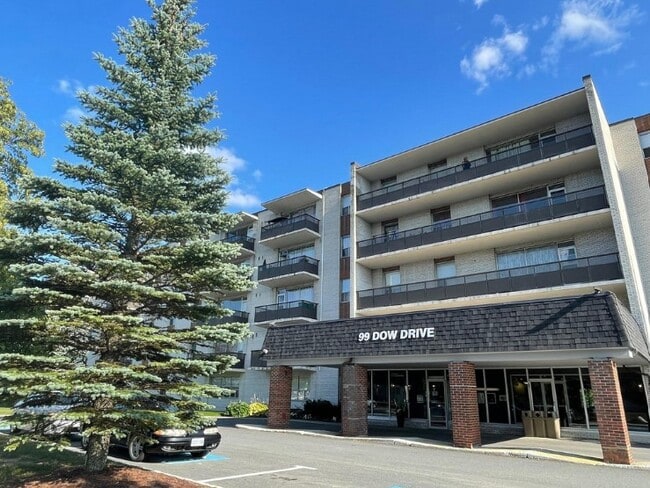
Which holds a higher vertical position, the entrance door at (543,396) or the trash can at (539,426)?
the entrance door at (543,396)

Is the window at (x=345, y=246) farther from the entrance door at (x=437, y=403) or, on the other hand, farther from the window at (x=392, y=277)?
the entrance door at (x=437, y=403)

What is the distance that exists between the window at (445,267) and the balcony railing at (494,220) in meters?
1.65

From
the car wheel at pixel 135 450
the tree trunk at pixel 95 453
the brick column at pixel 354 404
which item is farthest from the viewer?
the brick column at pixel 354 404

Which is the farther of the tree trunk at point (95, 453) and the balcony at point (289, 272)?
the balcony at point (289, 272)

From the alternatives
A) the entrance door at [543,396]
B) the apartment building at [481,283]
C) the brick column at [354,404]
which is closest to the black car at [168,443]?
the brick column at [354,404]

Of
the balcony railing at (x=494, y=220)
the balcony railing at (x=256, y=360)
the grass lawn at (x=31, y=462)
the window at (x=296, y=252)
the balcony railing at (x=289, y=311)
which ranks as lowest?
the grass lawn at (x=31, y=462)

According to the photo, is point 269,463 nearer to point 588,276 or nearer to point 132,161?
point 132,161

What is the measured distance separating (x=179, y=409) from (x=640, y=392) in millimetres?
18258

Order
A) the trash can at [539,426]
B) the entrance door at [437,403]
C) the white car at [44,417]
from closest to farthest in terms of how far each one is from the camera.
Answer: the white car at [44,417] → the trash can at [539,426] → the entrance door at [437,403]

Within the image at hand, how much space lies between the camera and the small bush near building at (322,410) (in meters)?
25.5

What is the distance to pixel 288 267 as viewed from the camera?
3120 cm

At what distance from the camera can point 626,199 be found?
2144cm

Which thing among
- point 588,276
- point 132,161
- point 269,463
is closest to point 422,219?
point 588,276

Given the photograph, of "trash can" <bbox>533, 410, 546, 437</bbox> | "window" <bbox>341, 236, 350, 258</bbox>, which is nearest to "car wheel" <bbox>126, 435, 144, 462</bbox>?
"trash can" <bbox>533, 410, 546, 437</bbox>
